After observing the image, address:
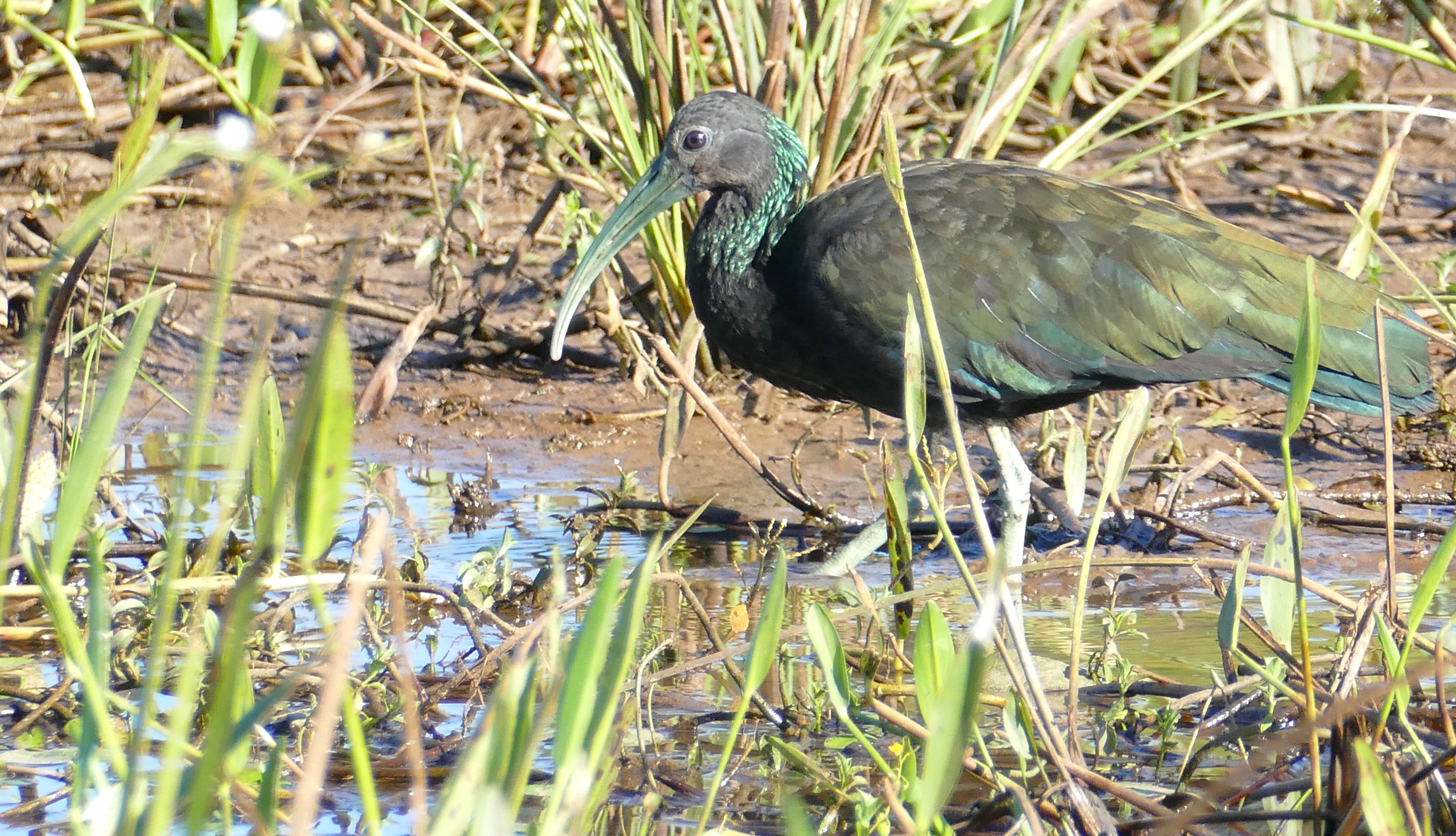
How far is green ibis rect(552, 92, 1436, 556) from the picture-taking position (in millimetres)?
3957

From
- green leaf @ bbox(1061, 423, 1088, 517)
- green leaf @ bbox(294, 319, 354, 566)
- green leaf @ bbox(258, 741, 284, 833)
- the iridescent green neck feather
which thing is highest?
the iridescent green neck feather

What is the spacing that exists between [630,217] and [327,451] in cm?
284

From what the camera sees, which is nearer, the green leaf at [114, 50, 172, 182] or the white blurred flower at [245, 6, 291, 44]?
the white blurred flower at [245, 6, 291, 44]

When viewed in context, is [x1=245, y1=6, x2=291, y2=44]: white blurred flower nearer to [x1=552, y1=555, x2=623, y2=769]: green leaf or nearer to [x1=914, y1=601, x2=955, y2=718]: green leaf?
[x1=552, y1=555, x2=623, y2=769]: green leaf

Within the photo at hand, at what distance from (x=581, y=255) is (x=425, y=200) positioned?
212 centimetres

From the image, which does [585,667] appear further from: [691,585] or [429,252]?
[429,252]

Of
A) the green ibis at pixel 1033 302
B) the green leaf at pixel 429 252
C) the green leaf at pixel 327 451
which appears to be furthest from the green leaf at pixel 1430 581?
the green leaf at pixel 429 252

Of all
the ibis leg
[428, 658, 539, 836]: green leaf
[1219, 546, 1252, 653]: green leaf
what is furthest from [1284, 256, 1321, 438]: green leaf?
the ibis leg

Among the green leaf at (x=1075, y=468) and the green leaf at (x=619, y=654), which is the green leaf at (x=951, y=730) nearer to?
the green leaf at (x=619, y=654)

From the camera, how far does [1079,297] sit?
13.2 ft

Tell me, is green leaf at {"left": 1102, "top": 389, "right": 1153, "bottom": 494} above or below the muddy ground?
below

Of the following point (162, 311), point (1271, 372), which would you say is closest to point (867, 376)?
point (1271, 372)

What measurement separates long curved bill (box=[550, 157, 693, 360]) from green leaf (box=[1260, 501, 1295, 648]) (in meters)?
2.27

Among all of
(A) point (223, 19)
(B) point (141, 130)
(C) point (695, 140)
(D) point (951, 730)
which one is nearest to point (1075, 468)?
(D) point (951, 730)
